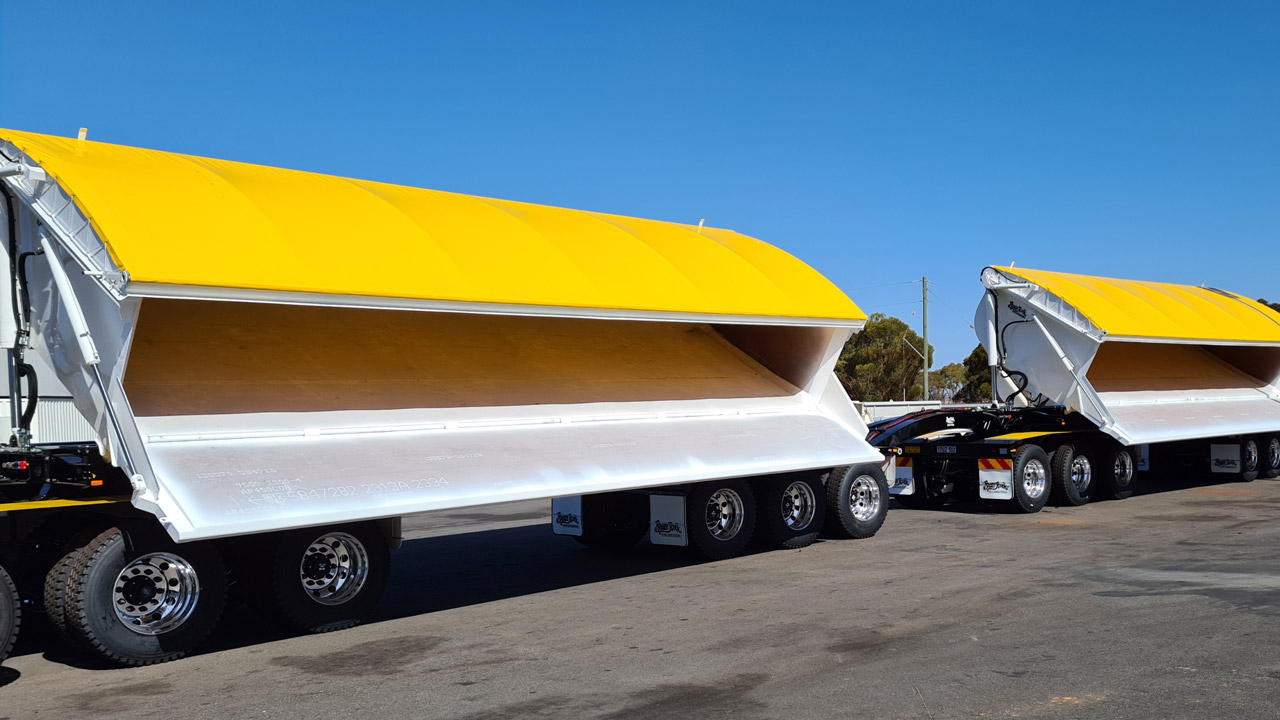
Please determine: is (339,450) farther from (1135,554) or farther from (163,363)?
(1135,554)

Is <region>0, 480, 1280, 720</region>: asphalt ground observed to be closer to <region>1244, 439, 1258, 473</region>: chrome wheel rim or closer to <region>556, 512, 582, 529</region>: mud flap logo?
<region>556, 512, 582, 529</region>: mud flap logo

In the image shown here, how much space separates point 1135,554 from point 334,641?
7.94m

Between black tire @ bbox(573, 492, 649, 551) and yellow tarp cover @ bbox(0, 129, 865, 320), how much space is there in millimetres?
2669

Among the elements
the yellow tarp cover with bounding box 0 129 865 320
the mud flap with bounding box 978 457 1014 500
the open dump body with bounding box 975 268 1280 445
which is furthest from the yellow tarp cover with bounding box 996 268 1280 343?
the yellow tarp cover with bounding box 0 129 865 320

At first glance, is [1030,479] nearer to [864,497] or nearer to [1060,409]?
[1060,409]

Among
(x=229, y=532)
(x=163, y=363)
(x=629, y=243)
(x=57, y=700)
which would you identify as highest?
(x=629, y=243)

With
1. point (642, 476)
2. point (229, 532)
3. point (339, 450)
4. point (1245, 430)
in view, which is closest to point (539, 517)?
point (642, 476)

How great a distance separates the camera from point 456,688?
693cm

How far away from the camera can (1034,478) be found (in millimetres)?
16078

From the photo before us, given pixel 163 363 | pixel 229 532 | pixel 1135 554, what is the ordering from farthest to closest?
1. pixel 1135 554
2. pixel 163 363
3. pixel 229 532

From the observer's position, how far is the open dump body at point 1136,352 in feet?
53.6

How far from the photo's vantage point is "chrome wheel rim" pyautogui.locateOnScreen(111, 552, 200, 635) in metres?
7.69

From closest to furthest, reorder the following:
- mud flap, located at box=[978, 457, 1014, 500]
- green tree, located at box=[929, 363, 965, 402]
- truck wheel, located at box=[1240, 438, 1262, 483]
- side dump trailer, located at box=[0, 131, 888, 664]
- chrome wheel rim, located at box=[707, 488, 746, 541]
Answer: side dump trailer, located at box=[0, 131, 888, 664] → chrome wheel rim, located at box=[707, 488, 746, 541] → mud flap, located at box=[978, 457, 1014, 500] → truck wheel, located at box=[1240, 438, 1262, 483] → green tree, located at box=[929, 363, 965, 402]

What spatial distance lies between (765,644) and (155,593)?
4.16m
